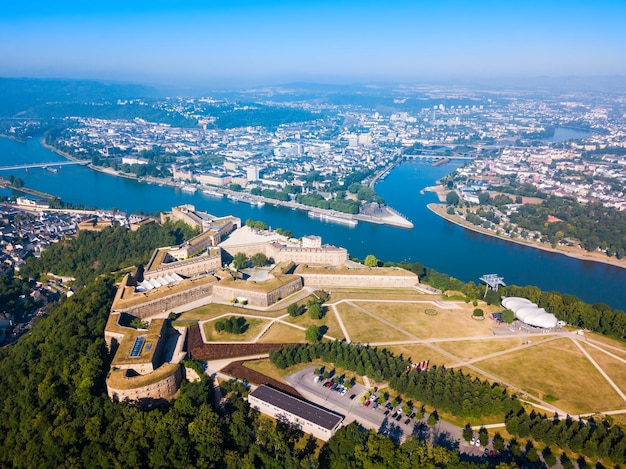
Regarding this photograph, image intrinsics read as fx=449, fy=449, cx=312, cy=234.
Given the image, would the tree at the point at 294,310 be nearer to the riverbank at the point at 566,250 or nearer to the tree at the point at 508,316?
the tree at the point at 508,316

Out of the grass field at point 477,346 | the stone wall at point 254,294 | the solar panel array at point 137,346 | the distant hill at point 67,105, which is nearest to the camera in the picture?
the solar panel array at point 137,346

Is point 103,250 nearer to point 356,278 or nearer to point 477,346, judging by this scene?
point 356,278

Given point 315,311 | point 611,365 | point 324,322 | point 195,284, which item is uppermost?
point 195,284

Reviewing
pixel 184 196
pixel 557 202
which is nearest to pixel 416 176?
pixel 557 202

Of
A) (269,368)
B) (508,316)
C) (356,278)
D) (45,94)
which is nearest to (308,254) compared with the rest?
(356,278)

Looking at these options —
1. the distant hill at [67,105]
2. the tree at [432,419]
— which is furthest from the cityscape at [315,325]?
the distant hill at [67,105]

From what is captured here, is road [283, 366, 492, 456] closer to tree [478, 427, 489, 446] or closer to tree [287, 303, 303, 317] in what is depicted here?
tree [478, 427, 489, 446]
